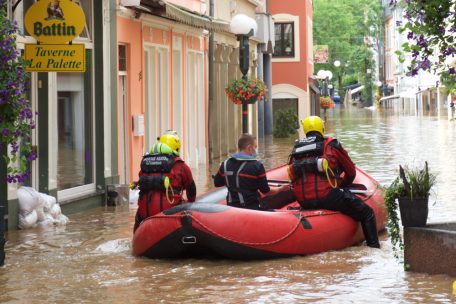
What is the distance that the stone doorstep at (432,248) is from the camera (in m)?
10.4

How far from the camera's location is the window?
57.5m

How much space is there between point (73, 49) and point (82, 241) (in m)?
2.36

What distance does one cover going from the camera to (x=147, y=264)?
12391 millimetres

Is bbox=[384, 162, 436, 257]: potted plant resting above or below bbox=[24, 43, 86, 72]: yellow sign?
below

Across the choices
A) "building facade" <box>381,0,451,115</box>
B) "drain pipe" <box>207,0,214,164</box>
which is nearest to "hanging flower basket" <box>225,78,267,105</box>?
"drain pipe" <box>207,0,214,164</box>

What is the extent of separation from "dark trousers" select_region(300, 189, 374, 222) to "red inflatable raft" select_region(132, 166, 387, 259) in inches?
4.0

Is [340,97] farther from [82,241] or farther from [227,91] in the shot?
[82,241]

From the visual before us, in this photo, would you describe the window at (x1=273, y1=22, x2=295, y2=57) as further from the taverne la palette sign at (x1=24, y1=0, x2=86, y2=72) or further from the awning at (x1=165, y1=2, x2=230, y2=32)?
the taverne la palette sign at (x1=24, y1=0, x2=86, y2=72)

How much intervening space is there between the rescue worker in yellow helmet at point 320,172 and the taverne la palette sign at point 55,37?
3432mm

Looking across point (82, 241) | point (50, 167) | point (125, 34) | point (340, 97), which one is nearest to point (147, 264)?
point (82, 241)

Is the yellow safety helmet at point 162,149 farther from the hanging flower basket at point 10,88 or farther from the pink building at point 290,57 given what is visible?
the pink building at point 290,57

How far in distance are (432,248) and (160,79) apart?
14.7 m

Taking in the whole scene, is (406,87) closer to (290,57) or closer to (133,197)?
(290,57)

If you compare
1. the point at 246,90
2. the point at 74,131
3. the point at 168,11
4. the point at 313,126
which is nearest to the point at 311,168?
the point at 313,126
